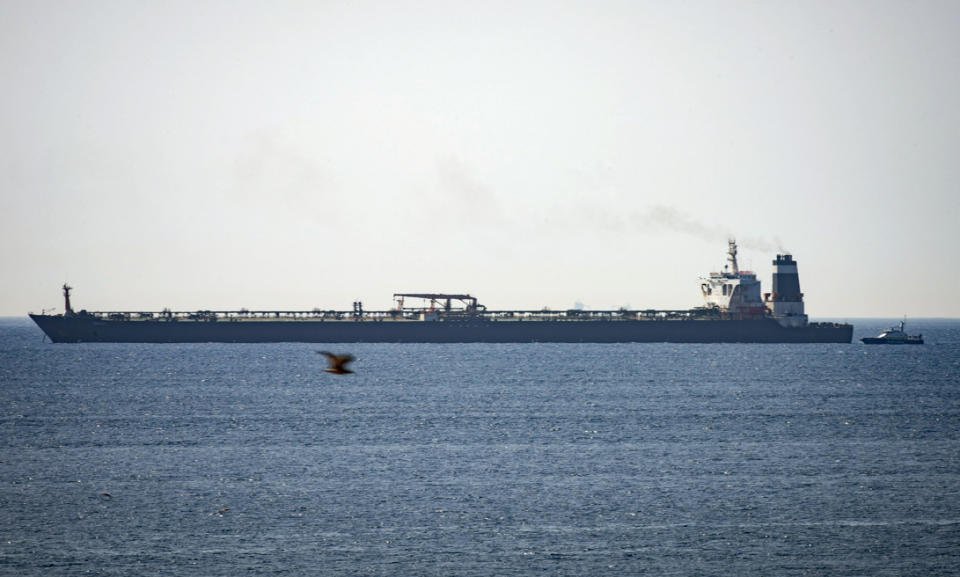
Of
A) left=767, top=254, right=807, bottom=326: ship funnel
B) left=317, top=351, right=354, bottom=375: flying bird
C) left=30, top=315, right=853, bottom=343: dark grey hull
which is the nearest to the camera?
left=317, top=351, right=354, bottom=375: flying bird

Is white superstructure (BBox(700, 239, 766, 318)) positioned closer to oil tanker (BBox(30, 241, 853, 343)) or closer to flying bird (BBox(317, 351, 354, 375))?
oil tanker (BBox(30, 241, 853, 343))

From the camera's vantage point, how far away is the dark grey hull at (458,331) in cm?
13588

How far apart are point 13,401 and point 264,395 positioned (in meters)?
17.6

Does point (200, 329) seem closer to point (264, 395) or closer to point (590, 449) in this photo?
point (264, 395)

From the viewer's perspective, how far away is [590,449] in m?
50.8

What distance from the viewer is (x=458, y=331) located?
13875 centimetres

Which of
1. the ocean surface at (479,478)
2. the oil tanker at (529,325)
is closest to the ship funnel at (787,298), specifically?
the oil tanker at (529,325)

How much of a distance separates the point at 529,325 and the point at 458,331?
9.24m

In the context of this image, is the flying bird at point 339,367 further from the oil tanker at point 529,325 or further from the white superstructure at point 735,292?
the white superstructure at point 735,292

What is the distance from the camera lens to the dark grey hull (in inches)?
5349

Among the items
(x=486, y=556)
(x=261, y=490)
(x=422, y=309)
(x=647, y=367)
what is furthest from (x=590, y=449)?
(x=422, y=309)

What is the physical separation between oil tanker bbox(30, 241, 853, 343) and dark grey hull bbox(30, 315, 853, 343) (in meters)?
0.13

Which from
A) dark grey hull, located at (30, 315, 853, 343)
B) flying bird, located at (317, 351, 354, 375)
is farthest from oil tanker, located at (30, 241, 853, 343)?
flying bird, located at (317, 351, 354, 375)

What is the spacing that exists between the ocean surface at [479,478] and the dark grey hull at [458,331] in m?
48.0
